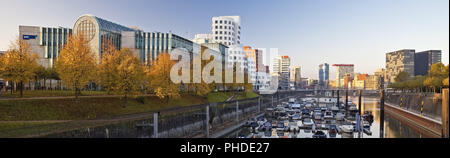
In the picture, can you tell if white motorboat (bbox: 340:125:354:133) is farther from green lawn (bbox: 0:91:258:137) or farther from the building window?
the building window

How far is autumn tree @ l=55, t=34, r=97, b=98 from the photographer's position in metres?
37.2

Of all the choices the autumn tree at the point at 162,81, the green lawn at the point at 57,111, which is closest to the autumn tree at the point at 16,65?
the green lawn at the point at 57,111

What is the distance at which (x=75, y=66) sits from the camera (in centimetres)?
3741

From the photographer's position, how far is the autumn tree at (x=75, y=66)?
3725 centimetres

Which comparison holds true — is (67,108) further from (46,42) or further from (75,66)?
(46,42)

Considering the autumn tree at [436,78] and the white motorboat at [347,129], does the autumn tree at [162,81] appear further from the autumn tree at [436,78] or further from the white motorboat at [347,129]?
the autumn tree at [436,78]

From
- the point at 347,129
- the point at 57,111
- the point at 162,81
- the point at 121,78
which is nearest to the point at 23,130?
the point at 57,111

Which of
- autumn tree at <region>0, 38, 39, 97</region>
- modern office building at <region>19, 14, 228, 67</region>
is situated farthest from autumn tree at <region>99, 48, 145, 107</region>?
modern office building at <region>19, 14, 228, 67</region>

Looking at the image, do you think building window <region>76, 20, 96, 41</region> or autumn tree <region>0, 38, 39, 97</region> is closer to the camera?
autumn tree <region>0, 38, 39, 97</region>
